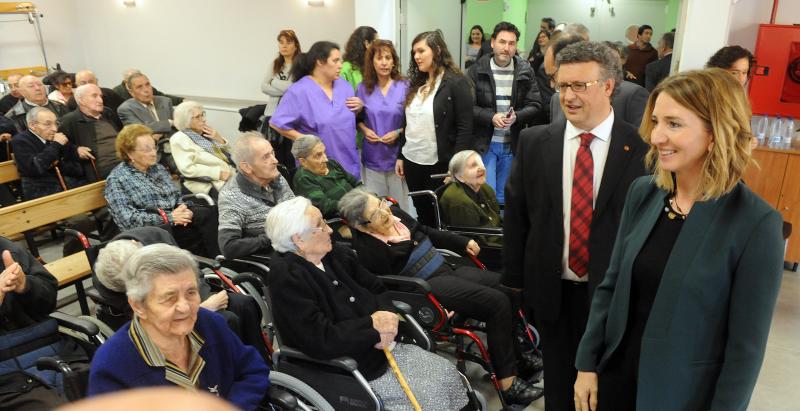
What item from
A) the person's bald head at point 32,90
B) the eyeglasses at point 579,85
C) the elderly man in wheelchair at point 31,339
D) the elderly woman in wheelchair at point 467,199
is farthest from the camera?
the person's bald head at point 32,90

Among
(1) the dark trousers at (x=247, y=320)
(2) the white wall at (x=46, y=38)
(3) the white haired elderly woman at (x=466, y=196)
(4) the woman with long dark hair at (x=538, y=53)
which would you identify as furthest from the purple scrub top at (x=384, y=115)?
(2) the white wall at (x=46, y=38)

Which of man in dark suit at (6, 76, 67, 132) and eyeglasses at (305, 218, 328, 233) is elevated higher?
man in dark suit at (6, 76, 67, 132)

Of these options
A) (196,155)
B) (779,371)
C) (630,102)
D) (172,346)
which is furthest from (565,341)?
(196,155)

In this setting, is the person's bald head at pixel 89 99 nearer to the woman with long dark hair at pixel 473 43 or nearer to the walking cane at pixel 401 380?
the walking cane at pixel 401 380

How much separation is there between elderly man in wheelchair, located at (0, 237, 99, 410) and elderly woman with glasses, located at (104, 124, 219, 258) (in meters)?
0.88

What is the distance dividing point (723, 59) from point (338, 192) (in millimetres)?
2221

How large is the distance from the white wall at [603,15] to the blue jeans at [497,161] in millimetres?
3172

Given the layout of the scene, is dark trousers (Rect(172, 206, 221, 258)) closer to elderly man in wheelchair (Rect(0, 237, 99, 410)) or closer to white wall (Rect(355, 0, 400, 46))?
elderly man in wheelchair (Rect(0, 237, 99, 410))

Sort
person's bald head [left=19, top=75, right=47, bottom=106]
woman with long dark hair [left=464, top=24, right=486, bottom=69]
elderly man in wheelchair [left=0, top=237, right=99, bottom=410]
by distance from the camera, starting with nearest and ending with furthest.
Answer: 1. elderly man in wheelchair [left=0, top=237, right=99, bottom=410]
2. person's bald head [left=19, top=75, right=47, bottom=106]
3. woman with long dark hair [left=464, top=24, right=486, bottom=69]

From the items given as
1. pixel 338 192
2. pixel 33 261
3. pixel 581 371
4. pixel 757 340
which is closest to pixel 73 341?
pixel 33 261

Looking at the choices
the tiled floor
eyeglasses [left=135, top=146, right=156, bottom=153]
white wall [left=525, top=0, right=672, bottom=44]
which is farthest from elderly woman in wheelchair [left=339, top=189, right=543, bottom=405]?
white wall [left=525, top=0, right=672, bottom=44]

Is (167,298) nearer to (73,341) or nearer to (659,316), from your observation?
(73,341)

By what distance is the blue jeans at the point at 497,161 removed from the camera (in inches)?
166

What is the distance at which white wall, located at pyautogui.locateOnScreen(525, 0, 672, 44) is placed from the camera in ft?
22.2
